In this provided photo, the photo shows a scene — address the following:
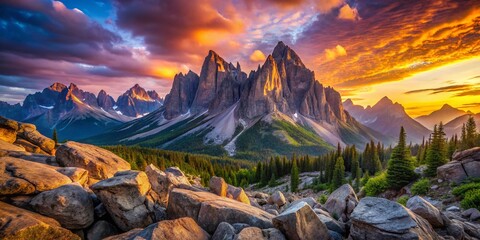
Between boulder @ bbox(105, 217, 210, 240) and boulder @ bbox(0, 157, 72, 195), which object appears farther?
boulder @ bbox(0, 157, 72, 195)

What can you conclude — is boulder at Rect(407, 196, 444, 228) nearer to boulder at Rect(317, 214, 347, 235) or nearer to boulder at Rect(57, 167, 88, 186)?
boulder at Rect(317, 214, 347, 235)

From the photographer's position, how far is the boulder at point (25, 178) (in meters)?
14.3

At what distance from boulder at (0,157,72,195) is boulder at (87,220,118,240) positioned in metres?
3.72

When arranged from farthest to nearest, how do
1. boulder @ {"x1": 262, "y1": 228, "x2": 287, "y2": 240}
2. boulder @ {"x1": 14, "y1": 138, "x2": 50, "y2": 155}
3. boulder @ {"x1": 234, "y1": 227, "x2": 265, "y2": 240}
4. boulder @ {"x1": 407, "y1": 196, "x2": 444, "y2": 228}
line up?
boulder @ {"x1": 14, "y1": 138, "x2": 50, "y2": 155}, boulder @ {"x1": 407, "y1": 196, "x2": 444, "y2": 228}, boulder @ {"x1": 262, "y1": 228, "x2": 287, "y2": 240}, boulder @ {"x1": 234, "y1": 227, "x2": 265, "y2": 240}

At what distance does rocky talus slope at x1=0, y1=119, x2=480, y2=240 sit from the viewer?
12.1 meters

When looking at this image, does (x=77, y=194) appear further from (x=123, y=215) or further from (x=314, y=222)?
(x=314, y=222)

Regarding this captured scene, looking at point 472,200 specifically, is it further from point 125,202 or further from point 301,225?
point 125,202

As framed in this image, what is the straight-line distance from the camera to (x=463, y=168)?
90.5 feet

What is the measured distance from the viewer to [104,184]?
630 inches

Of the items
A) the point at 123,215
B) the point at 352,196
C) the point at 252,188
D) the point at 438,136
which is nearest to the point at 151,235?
the point at 123,215

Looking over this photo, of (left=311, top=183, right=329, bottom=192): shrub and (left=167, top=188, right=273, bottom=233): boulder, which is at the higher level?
(left=167, top=188, right=273, bottom=233): boulder

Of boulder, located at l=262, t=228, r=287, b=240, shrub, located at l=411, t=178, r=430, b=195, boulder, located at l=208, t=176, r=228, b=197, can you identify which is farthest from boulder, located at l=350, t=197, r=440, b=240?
shrub, located at l=411, t=178, r=430, b=195

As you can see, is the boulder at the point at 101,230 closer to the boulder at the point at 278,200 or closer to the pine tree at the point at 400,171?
the boulder at the point at 278,200

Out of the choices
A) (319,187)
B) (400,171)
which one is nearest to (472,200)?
(400,171)
